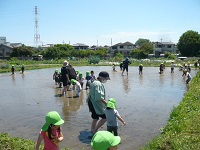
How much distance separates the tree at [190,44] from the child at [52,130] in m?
67.6

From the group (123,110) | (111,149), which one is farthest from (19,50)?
(111,149)

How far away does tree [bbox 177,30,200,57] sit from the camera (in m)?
67.4

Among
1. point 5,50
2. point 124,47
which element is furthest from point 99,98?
point 124,47

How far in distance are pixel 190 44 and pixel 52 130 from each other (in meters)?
69.2

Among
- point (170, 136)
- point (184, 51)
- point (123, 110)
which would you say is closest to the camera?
point (170, 136)

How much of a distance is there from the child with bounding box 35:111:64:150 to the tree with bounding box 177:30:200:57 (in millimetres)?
67602

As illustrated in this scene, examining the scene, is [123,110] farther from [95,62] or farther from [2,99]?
[95,62]

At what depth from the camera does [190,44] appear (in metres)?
67.7

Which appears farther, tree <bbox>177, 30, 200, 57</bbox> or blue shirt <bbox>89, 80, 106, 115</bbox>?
tree <bbox>177, 30, 200, 57</bbox>

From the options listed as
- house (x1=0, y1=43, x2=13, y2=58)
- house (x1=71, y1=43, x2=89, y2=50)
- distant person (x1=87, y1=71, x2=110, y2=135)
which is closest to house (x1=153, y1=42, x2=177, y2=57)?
house (x1=71, y1=43, x2=89, y2=50)

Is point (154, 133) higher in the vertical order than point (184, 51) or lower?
lower

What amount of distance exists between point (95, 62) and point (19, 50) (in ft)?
105

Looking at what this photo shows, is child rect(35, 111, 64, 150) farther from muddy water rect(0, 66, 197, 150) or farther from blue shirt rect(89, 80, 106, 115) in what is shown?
blue shirt rect(89, 80, 106, 115)

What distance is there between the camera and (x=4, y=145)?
215 inches
